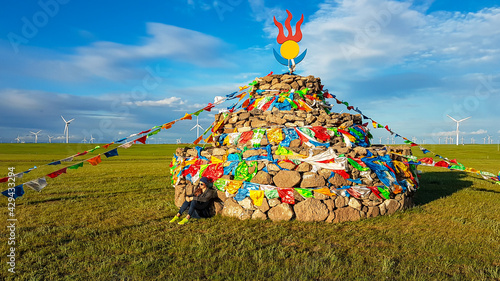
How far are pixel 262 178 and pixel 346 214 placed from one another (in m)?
2.48

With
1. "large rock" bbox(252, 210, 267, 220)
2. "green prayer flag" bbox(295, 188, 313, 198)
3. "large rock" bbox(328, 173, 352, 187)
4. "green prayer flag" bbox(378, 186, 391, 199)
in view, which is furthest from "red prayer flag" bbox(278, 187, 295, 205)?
"green prayer flag" bbox(378, 186, 391, 199)

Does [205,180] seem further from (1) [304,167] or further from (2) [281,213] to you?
(1) [304,167]

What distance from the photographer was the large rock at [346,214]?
845 cm

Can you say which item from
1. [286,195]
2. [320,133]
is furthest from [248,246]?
[320,133]

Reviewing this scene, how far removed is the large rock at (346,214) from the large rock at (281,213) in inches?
48.9

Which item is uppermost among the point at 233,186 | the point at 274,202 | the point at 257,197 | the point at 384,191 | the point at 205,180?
the point at 205,180

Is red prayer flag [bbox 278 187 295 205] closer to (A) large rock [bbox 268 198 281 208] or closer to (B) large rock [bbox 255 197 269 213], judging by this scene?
(A) large rock [bbox 268 198 281 208]

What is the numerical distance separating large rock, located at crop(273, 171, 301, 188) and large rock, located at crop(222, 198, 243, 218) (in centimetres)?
127

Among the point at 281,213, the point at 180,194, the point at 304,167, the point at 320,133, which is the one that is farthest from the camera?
the point at 180,194

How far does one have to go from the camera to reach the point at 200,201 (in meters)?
8.97

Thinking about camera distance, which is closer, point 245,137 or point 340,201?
point 340,201

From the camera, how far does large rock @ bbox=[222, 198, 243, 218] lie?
8.83m

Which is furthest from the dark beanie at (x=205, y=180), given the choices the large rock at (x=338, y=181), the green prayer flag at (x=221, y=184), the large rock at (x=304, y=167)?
the large rock at (x=338, y=181)

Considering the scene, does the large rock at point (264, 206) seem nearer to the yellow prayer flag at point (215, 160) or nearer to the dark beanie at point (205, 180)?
the dark beanie at point (205, 180)
